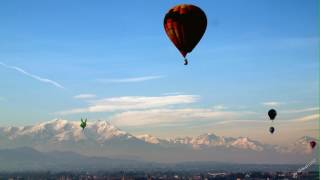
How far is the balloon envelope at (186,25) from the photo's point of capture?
49.9 meters

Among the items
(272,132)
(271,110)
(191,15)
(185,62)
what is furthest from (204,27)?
(272,132)

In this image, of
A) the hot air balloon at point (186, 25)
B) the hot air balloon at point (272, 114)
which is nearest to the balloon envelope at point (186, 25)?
the hot air balloon at point (186, 25)

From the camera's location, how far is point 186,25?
164 ft

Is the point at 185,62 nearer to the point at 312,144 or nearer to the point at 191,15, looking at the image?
the point at 191,15

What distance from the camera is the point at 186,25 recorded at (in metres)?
50.1

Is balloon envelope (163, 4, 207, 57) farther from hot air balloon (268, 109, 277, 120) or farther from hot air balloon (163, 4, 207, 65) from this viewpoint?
hot air balloon (268, 109, 277, 120)

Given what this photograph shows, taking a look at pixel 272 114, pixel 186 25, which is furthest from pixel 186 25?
pixel 272 114

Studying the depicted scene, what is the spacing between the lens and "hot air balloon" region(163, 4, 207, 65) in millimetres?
49875

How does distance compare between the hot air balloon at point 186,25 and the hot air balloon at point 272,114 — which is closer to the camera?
the hot air balloon at point 186,25

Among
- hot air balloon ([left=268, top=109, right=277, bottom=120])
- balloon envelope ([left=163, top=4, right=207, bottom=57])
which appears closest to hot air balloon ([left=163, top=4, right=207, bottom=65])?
balloon envelope ([left=163, top=4, right=207, bottom=57])

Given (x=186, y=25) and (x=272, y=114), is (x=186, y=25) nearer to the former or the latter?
(x=186, y=25)

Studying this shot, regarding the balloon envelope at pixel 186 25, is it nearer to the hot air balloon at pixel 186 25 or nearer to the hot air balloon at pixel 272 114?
the hot air balloon at pixel 186 25

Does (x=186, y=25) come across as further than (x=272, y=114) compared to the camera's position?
No

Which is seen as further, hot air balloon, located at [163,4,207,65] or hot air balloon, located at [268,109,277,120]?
hot air balloon, located at [268,109,277,120]
